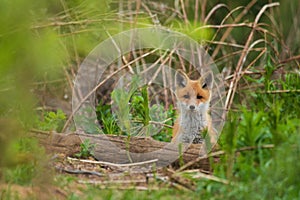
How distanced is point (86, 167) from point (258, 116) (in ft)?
4.84

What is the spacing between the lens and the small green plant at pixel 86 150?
16.1 feet

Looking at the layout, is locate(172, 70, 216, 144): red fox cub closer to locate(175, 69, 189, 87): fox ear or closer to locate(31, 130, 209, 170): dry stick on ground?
locate(175, 69, 189, 87): fox ear

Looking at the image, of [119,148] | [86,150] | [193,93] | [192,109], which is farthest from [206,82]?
[86,150]

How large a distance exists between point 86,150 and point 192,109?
4.85 feet

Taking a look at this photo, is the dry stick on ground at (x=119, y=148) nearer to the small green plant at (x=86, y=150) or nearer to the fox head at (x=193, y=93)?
the small green plant at (x=86, y=150)

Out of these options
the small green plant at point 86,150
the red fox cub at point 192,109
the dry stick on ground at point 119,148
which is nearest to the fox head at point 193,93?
the red fox cub at point 192,109

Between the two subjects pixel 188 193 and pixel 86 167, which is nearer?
pixel 188 193

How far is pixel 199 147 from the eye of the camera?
4.76m

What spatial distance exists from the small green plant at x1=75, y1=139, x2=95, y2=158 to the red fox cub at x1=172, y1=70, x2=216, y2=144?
881 mm

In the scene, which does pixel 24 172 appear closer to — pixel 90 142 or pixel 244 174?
pixel 90 142

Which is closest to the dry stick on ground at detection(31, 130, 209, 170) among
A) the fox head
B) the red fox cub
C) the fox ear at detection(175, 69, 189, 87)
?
the red fox cub

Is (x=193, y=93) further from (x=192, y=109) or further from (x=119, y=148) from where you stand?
(x=119, y=148)

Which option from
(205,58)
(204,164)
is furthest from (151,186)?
(205,58)

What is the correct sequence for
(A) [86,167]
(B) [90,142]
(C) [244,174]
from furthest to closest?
1. (B) [90,142]
2. (A) [86,167]
3. (C) [244,174]
